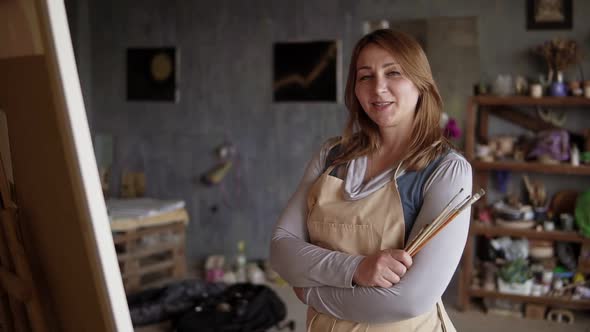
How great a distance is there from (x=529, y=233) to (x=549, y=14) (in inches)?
63.4

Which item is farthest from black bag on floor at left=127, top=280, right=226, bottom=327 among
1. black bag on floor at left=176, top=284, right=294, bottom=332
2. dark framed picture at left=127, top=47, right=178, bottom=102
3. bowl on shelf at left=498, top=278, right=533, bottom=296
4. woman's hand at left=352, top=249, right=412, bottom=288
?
woman's hand at left=352, top=249, right=412, bottom=288

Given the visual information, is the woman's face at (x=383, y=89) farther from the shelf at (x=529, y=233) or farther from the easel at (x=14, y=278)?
the shelf at (x=529, y=233)

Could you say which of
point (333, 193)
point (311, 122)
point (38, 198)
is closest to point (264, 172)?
point (311, 122)

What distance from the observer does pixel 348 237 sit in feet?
4.46

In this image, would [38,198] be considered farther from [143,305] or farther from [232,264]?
[232,264]

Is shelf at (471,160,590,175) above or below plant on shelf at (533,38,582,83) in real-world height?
below

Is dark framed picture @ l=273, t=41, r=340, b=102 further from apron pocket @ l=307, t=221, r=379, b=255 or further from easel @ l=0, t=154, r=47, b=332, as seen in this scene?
easel @ l=0, t=154, r=47, b=332

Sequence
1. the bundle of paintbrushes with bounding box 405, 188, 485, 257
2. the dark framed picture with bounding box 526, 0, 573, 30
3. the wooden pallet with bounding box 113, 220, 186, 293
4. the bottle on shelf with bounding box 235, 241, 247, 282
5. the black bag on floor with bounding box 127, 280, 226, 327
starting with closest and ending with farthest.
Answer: the bundle of paintbrushes with bounding box 405, 188, 485, 257 → the black bag on floor with bounding box 127, 280, 226, 327 → the dark framed picture with bounding box 526, 0, 573, 30 → the wooden pallet with bounding box 113, 220, 186, 293 → the bottle on shelf with bounding box 235, 241, 247, 282

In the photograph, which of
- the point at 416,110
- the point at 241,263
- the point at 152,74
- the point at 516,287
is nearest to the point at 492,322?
the point at 516,287

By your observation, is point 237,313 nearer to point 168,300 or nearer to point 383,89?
point 168,300

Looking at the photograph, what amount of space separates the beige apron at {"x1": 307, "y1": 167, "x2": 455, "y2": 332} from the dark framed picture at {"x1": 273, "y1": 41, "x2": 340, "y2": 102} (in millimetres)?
3298

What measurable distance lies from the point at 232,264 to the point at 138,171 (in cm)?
130

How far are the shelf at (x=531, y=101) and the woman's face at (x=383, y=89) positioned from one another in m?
2.74

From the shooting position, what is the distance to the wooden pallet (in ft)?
13.9
